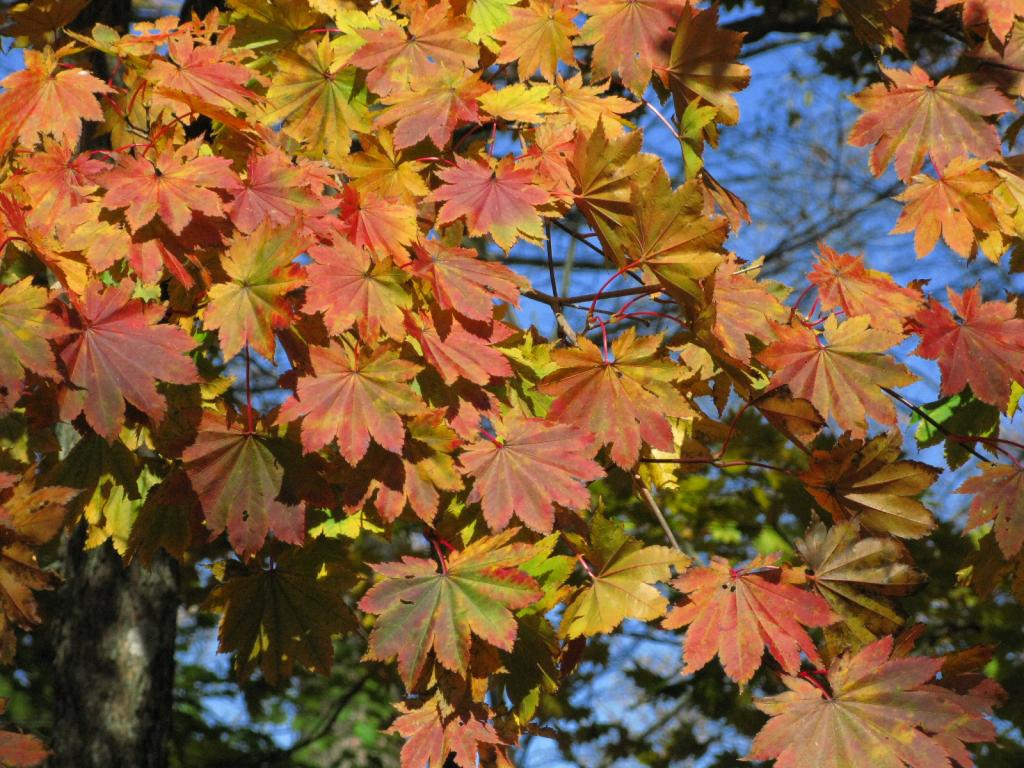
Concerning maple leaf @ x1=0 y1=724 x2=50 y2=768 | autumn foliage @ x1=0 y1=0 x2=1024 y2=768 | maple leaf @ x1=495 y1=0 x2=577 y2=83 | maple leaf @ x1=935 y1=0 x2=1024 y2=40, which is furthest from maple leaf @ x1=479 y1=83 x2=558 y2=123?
maple leaf @ x1=0 y1=724 x2=50 y2=768

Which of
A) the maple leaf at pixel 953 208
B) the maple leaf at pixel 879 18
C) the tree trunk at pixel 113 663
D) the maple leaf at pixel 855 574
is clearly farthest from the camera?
the tree trunk at pixel 113 663

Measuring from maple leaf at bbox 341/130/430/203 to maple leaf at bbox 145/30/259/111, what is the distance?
244 millimetres

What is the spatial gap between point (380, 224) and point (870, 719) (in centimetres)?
119

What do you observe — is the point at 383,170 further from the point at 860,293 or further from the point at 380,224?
the point at 860,293

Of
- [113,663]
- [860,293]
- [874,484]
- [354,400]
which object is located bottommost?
[113,663]

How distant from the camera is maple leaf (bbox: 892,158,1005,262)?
2.63 meters

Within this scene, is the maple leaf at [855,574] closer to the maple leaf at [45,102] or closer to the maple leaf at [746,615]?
the maple leaf at [746,615]

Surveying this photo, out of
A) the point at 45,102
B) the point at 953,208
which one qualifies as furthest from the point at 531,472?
the point at 953,208

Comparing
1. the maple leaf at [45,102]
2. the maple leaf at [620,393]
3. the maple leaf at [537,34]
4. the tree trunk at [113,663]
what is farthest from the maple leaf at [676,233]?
the tree trunk at [113,663]

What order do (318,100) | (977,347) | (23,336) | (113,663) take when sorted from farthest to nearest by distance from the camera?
(113,663) < (318,100) < (977,347) < (23,336)

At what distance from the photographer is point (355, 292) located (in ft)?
6.09

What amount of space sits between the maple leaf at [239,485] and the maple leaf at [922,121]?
1.66 metres

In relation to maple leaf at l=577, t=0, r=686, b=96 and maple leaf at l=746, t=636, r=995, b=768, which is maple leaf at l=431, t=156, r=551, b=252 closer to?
maple leaf at l=577, t=0, r=686, b=96

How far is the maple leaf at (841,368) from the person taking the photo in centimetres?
213
